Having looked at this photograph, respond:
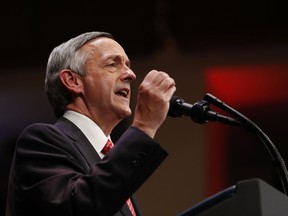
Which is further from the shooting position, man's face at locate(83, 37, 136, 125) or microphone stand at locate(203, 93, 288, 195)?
man's face at locate(83, 37, 136, 125)

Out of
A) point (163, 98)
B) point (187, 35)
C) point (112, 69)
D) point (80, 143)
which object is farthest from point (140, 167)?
point (187, 35)

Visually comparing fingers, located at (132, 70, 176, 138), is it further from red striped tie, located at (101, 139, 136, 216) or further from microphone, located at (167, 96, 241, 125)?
red striped tie, located at (101, 139, 136, 216)

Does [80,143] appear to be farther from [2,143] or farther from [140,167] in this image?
[2,143]

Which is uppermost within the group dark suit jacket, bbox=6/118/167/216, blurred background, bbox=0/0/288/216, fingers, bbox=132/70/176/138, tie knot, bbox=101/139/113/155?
fingers, bbox=132/70/176/138

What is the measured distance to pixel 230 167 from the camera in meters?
3.45

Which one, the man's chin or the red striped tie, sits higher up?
the man's chin

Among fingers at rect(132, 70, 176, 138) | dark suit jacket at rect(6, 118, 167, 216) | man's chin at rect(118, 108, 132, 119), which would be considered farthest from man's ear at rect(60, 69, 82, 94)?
fingers at rect(132, 70, 176, 138)

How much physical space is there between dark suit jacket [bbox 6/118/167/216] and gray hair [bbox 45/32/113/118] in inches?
10.2

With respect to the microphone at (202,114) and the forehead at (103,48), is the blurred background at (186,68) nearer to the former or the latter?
the forehead at (103,48)

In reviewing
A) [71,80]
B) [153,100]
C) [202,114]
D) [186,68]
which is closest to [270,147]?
[202,114]

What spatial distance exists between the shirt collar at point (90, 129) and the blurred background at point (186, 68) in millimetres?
1889

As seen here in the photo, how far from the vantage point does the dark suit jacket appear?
46.8 inches

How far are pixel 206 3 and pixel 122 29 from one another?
51cm

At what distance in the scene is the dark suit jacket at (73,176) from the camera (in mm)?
1188
